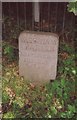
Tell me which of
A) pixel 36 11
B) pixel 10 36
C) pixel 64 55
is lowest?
pixel 64 55

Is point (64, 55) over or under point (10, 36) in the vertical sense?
under

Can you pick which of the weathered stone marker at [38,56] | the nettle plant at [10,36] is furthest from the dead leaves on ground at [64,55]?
the nettle plant at [10,36]

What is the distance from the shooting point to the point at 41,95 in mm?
4398

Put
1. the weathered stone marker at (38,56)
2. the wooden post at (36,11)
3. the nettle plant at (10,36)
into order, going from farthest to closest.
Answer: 1. the wooden post at (36,11)
2. the nettle plant at (10,36)
3. the weathered stone marker at (38,56)

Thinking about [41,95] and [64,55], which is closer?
[41,95]

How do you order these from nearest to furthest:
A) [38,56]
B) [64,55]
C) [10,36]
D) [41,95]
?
[41,95] < [38,56] < [64,55] < [10,36]

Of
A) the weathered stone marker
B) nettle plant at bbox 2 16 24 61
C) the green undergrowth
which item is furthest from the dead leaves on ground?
nettle plant at bbox 2 16 24 61

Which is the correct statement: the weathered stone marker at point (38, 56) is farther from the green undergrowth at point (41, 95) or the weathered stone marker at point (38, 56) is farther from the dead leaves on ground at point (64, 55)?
the dead leaves on ground at point (64, 55)

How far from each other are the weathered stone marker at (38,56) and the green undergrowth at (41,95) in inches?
4.6

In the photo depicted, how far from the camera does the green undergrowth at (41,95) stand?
4.19m

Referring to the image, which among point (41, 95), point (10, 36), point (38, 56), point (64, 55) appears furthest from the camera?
point (10, 36)

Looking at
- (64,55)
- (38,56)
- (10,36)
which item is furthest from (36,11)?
(38,56)

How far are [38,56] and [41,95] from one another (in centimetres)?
55

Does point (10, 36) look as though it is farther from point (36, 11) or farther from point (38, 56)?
point (38, 56)
